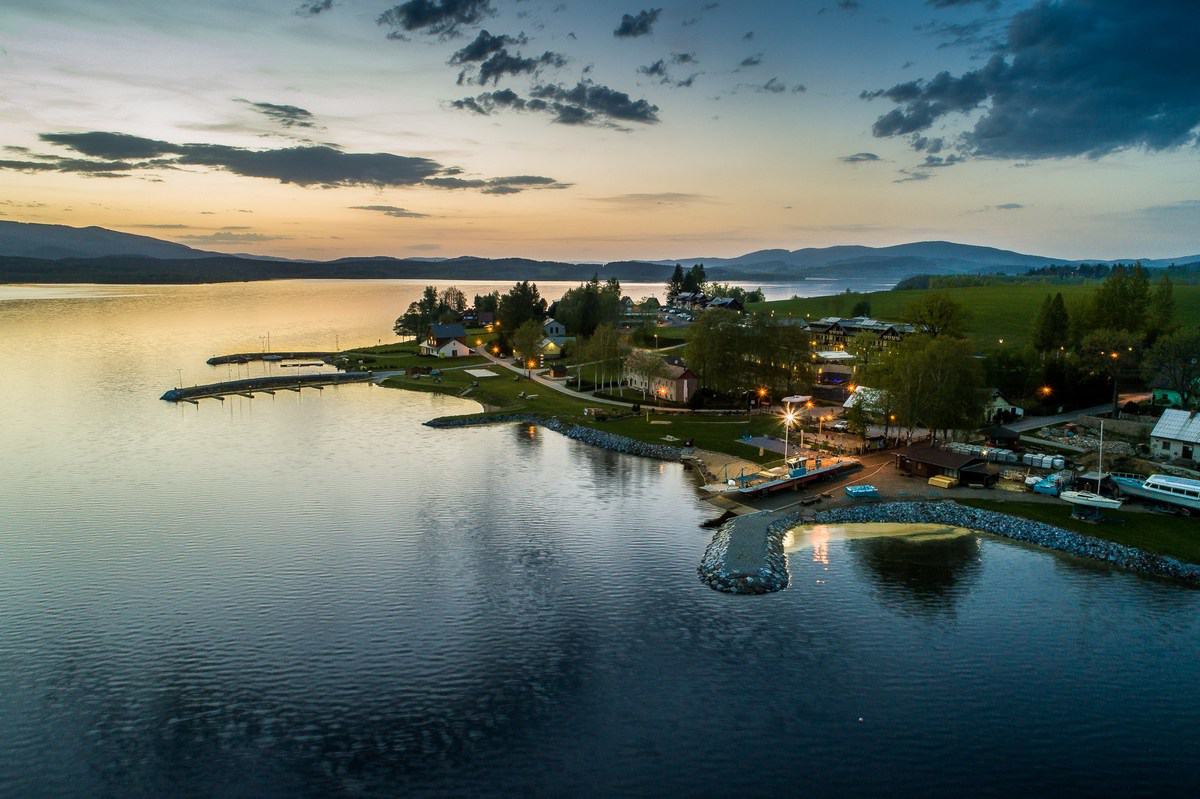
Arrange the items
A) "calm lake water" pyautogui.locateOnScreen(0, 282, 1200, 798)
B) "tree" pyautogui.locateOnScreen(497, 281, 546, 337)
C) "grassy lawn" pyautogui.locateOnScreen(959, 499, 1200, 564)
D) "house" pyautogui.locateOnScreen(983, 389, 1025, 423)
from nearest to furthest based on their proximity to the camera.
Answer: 1. "calm lake water" pyautogui.locateOnScreen(0, 282, 1200, 798)
2. "grassy lawn" pyautogui.locateOnScreen(959, 499, 1200, 564)
3. "house" pyautogui.locateOnScreen(983, 389, 1025, 423)
4. "tree" pyautogui.locateOnScreen(497, 281, 546, 337)

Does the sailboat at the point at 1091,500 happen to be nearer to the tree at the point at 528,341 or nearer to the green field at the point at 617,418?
the green field at the point at 617,418

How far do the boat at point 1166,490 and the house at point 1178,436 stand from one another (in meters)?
5.94

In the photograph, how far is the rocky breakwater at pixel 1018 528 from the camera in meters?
27.3

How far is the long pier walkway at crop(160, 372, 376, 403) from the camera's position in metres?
65.5

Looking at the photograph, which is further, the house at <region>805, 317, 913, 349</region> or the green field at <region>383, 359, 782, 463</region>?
the house at <region>805, 317, 913, 349</region>

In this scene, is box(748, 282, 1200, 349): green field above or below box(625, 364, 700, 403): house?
above

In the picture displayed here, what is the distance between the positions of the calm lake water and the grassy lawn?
2.62 metres

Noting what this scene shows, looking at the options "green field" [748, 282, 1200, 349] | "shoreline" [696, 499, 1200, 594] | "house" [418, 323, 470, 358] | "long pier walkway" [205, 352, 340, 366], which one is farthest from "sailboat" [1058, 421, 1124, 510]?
"long pier walkway" [205, 352, 340, 366]

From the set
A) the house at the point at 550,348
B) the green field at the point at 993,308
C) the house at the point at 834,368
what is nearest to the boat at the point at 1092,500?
the house at the point at 834,368

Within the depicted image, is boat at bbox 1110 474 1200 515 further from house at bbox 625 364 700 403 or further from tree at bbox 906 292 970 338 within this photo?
tree at bbox 906 292 970 338

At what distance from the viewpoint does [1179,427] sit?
3912 centimetres

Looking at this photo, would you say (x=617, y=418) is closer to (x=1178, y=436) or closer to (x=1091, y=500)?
(x=1091, y=500)

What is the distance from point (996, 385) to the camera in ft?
172

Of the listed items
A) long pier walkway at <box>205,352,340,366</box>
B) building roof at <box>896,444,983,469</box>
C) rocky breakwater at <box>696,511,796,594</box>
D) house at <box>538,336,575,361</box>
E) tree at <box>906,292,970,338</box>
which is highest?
Result: tree at <box>906,292,970,338</box>
